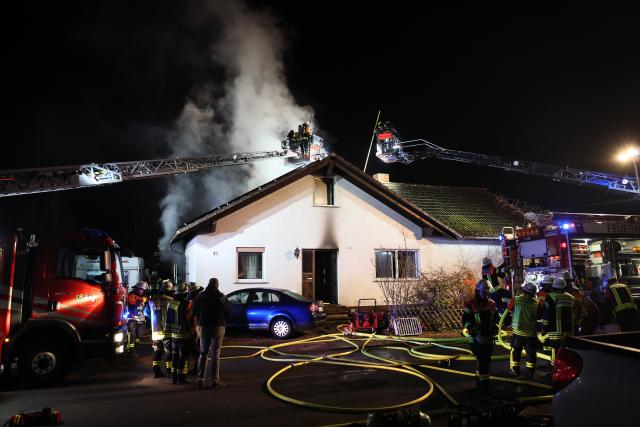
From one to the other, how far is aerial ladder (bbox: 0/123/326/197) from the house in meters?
3.83

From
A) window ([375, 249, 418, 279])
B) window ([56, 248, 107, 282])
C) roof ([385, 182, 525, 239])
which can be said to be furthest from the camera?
roof ([385, 182, 525, 239])

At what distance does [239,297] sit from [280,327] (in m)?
1.54

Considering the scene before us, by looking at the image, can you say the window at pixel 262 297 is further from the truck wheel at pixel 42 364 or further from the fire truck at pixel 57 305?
the truck wheel at pixel 42 364

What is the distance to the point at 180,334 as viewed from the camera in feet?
25.5

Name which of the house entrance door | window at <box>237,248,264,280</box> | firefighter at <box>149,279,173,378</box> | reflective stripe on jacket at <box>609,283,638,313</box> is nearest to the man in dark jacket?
firefighter at <box>149,279,173,378</box>

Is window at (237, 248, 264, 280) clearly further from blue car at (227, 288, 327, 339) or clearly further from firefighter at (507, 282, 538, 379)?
firefighter at (507, 282, 538, 379)

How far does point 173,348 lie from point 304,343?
439cm

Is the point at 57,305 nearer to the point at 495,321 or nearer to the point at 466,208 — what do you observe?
the point at 495,321

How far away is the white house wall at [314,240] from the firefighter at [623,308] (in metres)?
8.99

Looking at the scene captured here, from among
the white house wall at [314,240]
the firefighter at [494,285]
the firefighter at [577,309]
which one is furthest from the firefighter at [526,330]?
the white house wall at [314,240]

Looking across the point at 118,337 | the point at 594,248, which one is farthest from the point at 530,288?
the point at 118,337

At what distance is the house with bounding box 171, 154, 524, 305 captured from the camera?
50.3 feet

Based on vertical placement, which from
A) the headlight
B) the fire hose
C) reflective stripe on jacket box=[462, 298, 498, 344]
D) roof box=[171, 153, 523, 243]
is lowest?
the fire hose

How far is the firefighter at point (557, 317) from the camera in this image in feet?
23.8
